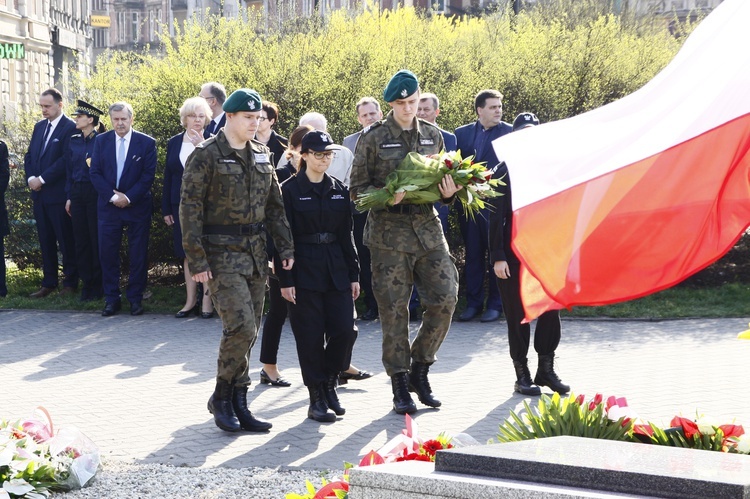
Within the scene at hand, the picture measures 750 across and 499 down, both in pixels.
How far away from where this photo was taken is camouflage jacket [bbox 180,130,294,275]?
771 cm

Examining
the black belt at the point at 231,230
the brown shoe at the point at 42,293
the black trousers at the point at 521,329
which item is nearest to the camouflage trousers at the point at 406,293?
the black trousers at the point at 521,329

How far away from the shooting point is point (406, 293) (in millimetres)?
8516

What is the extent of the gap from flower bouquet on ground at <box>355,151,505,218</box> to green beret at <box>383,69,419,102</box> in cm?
48

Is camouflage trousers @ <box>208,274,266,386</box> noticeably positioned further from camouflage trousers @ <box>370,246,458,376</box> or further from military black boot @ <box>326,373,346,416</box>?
camouflage trousers @ <box>370,246,458,376</box>

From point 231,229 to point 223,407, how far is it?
1190 millimetres

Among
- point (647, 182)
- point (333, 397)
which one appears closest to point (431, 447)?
point (647, 182)

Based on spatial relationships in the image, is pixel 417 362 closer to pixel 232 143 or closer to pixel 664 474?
pixel 232 143

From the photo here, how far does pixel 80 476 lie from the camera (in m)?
6.36

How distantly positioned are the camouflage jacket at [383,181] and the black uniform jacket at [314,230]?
0.63 feet

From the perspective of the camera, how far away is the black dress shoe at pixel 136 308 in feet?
45.3

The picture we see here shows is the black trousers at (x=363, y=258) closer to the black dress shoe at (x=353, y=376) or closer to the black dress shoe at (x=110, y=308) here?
the black dress shoe at (x=353, y=376)

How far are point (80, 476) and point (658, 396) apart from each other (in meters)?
4.52

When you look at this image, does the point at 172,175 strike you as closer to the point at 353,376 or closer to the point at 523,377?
the point at 353,376

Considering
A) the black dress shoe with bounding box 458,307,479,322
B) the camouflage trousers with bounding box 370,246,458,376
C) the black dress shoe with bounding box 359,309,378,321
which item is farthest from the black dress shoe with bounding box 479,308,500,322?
the camouflage trousers with bounding box 370,246,458,376
